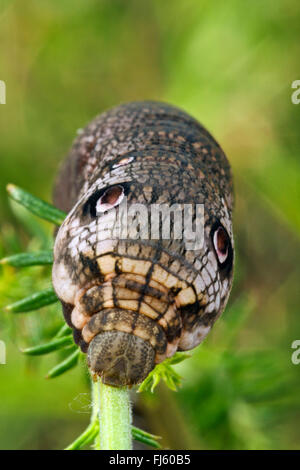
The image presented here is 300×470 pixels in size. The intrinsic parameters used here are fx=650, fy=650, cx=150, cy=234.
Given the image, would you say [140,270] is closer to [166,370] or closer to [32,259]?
[166,370]

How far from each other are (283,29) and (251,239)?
1.44 meters

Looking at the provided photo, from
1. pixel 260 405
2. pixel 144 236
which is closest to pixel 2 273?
pixel 144 236

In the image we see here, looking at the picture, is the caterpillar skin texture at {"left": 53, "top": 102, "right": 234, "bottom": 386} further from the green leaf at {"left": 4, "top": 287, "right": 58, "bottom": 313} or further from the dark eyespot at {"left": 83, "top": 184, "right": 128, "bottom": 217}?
the green leaf at {"left": 4, "top": 287, "right": 58, "bottom": 313}

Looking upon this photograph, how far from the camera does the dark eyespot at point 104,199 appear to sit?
1489 mm

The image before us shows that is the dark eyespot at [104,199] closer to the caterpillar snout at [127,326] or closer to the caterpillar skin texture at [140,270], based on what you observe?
the caterpillar skin texture at [140,270]

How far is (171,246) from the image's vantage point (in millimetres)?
1427

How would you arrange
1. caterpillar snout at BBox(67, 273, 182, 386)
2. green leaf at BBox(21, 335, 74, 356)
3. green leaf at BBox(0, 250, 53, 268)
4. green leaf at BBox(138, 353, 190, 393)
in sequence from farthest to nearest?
green leaf at BBox(0, 250, 53, 268) < green leaf at BBox(21, 335, 74, 356) < green leaf at BBox(138, 353, 190, 393) < caterpillar snout at BBox(67, 273, 182, 386)

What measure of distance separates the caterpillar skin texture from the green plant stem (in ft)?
0.24

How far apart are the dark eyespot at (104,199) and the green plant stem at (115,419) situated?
0.40 m

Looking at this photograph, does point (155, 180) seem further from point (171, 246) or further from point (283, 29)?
point (283, 29)

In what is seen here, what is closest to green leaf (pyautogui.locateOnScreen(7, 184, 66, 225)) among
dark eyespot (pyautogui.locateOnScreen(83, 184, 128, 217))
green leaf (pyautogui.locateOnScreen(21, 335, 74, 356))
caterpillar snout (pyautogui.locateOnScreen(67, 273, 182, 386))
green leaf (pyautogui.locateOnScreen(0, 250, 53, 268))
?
green leaf (pyautogui.locateOnScreen(0, 250, 53, 268))

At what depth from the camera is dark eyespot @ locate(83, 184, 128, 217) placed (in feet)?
4.89

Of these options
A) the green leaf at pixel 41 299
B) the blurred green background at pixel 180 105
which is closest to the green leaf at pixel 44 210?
the green leaf at pixel 41 299

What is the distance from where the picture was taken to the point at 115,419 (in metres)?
1.43
